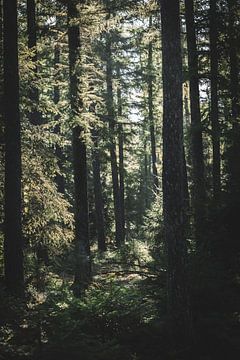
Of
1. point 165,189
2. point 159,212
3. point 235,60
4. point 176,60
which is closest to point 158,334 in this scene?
point 165,189

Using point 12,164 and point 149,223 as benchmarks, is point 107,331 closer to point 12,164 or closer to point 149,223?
point 12,164

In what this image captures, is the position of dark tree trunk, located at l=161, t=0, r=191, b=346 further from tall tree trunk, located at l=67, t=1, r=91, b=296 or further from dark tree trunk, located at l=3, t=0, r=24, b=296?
tall tree trunk, located at l=67, t=1, r=91, b=296

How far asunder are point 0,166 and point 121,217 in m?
17.5

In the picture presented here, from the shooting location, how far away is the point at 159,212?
1903 cm

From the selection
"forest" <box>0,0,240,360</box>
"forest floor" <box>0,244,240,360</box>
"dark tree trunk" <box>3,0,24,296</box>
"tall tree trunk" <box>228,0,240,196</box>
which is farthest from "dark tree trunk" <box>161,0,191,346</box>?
"dark tree trunk" <box>3,0,24,296</box>

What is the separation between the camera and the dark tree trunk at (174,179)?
26.9 ft

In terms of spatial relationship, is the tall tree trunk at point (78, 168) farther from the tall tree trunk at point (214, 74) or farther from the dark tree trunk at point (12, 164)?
the tall tree trunk at point (214, 74)

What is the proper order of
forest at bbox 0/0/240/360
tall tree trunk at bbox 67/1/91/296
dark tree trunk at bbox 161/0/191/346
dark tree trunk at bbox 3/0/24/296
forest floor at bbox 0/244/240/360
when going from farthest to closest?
1. tall tree trunk at bbox 67/1/91/296
2. dark tree trunk at bbox 3/0/24/296
3. dark tree trunk at bbox 161/0/191/346
4. forest at bbox 0/0/240/360
5. forest floor at bbox 0/244/240/360

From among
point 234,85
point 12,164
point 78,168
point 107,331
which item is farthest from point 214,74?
point 107,331

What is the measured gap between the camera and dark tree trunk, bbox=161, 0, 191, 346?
26.9ft

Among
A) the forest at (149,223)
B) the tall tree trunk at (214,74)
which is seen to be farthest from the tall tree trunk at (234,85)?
the tall tree trunk at (214,74)

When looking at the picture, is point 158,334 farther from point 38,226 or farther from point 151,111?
point 151,111

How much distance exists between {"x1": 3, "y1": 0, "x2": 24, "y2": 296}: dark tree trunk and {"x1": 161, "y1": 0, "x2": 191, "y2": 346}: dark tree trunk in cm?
443

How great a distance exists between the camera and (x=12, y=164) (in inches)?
444
